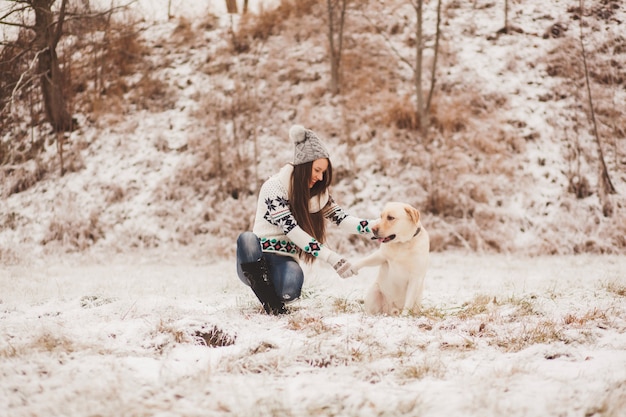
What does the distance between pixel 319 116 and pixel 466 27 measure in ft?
18.7

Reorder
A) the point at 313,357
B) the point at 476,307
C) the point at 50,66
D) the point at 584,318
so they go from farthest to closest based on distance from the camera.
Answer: the point at 50,66 → the point at 476,307 → the point at 584,318 → the point at 313,357

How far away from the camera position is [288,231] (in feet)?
11.5

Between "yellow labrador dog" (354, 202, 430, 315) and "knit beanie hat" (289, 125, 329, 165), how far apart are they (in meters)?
0.66

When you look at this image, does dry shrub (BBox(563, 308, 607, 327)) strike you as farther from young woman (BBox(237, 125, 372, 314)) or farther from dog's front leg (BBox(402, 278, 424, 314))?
young woman (BBox(237, 125, 372, 314))

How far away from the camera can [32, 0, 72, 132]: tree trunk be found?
11.4 m

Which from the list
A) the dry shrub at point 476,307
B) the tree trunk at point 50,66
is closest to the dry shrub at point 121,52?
the tree trunk at point 50,66

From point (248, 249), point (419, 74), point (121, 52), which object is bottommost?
point (248, 249)

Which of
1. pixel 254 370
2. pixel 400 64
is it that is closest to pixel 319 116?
pixel 400 64

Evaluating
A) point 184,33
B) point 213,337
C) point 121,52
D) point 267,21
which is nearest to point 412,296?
point 213,337

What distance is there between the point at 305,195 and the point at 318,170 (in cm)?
21

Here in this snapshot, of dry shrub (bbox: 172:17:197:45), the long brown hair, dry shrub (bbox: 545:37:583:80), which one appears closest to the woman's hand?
the long brown hair

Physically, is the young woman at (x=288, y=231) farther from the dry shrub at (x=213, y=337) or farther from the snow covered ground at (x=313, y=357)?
the dry shrub at (x=213, y=337)

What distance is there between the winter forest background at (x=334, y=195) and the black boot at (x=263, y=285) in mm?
123

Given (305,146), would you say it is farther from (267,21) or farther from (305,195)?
(267,21)
